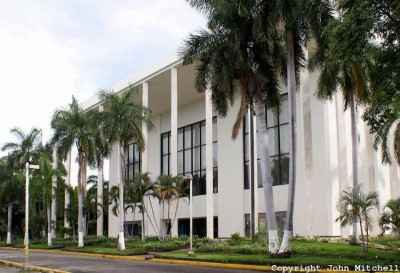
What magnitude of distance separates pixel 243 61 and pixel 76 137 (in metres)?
23.2

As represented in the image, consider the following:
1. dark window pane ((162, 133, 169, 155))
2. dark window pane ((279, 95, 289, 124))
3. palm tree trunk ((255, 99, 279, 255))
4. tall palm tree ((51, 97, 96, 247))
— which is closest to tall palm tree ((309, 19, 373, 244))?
palm tree trunk ((255, 99, 279, 255))

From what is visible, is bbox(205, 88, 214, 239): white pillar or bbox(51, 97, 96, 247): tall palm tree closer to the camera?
bbox(205, 88, 214, 239): white pillar

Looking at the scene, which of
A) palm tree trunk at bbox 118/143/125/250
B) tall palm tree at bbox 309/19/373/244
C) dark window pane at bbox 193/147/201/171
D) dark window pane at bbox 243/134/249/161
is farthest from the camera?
dark window pane at bbox 193/147/201/171

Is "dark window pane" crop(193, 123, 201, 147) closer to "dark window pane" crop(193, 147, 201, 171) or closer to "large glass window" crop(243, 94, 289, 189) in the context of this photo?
"dark window pane" crop(193, 147, 201, 171)

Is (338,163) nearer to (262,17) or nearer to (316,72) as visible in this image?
(316,72)

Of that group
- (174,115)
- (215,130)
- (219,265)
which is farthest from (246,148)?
(219,265)

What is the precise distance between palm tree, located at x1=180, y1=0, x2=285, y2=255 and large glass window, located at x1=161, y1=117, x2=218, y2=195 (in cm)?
2280

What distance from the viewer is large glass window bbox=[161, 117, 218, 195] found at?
162ft

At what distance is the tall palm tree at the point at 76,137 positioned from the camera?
4203 cm

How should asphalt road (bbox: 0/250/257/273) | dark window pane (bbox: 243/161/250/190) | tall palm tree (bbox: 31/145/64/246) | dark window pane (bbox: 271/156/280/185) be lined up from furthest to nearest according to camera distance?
tall palm tree (bbox: 31/145/64/246) → dark window pane (bbox: 243/161/250/190) → dark window pane (bbox: 271/156/280/185) → asphalt road (bbox: 0/250/257/273)

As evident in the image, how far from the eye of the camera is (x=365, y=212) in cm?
2372

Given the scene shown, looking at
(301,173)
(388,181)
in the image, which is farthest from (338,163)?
(388,181)

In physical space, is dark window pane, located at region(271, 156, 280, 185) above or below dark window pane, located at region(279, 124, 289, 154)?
below

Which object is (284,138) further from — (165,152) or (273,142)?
(165,152)
